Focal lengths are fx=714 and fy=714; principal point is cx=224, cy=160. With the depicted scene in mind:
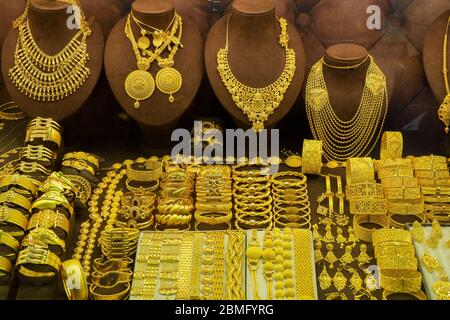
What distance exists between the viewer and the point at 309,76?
308 centimetres

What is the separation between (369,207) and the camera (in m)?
2.76

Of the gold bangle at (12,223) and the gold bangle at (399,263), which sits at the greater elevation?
the gold bangle at (12,223)

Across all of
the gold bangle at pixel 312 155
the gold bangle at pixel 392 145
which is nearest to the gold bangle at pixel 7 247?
the gold bangle at pixel 312 155

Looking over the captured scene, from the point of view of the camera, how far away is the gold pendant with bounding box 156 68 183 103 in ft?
9.79

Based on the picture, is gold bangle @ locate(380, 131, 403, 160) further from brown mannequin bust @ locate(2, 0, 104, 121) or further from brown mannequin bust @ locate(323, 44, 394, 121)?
brown mannequin bust @ locate(2, 0, 104, 121)

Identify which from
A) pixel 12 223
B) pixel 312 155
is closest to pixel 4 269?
pixel 12 223

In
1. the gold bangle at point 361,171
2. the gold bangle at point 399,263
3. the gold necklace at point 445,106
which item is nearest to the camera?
the gold bangle at point 399,263

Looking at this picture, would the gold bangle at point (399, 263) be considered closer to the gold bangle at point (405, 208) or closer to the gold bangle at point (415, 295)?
the gold bangle at point (415, 295)

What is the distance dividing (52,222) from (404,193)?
136 cm

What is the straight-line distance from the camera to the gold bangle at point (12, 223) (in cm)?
258

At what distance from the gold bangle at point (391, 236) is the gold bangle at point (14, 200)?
1.31 m

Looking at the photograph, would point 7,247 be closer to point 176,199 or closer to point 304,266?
point 176,199

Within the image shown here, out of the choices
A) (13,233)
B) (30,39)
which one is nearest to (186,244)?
(13,233)

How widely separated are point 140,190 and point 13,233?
0.57 metres
